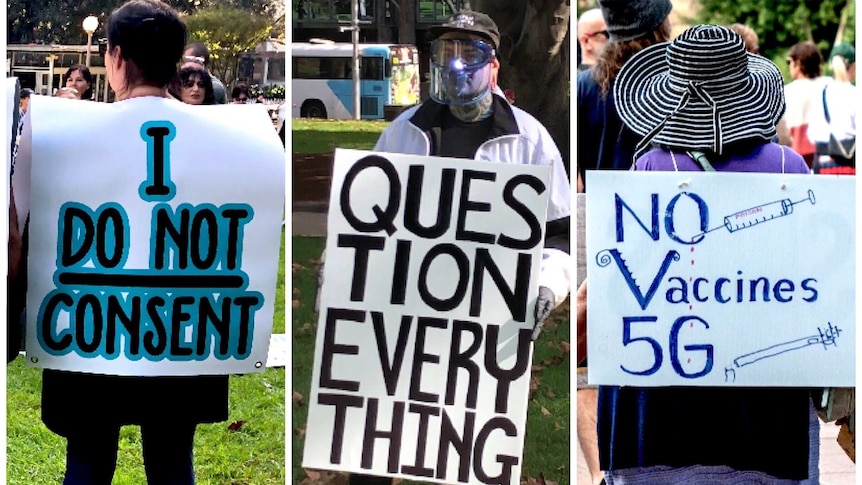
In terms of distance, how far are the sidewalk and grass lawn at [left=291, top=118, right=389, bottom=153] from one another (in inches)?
48.6

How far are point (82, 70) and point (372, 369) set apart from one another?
Answer: 113 centimetres

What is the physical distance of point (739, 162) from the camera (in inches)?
131

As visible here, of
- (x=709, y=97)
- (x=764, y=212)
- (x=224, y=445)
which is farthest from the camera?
(x=224, y=445)

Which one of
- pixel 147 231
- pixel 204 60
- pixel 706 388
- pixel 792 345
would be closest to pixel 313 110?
pixel 204 60

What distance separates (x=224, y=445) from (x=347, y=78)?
125 cm

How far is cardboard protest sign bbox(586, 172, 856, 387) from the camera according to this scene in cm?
334

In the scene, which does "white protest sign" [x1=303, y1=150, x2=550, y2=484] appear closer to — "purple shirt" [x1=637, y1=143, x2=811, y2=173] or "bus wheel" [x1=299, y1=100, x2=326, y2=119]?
"bus wheel" [x1=299, y1=100, x2=326, y2=119]

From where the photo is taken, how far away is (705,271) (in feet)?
11.1

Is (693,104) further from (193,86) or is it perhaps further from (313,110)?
(193,86)

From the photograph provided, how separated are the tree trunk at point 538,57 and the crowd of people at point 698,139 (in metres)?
0.05

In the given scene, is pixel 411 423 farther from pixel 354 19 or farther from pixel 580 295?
pixel 354 19

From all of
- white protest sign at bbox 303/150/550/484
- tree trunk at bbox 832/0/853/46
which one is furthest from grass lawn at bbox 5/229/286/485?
tree trunk at bbox 832/0/853/46

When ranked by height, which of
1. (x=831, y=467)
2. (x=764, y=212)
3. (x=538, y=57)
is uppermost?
(x=538, y=57)

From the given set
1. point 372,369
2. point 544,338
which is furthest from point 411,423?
point 544,338
